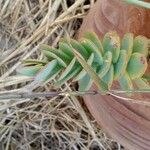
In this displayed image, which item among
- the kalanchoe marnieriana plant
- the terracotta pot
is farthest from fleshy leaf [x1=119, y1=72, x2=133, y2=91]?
the terracotta pot

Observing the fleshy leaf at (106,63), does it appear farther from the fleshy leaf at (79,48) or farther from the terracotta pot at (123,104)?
the terracotta pot at (123,104)

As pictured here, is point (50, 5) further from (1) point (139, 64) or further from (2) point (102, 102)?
(1) point (139, 64)

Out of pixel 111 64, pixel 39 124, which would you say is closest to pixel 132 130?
pixel 111 64

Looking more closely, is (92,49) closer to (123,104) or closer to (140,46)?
(140,46)

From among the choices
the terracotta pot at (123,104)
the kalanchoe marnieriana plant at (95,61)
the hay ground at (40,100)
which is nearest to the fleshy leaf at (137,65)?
the kalanchoe marnieriana plant at (95,61)

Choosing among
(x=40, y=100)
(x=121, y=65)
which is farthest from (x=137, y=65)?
(x=40, y=100)

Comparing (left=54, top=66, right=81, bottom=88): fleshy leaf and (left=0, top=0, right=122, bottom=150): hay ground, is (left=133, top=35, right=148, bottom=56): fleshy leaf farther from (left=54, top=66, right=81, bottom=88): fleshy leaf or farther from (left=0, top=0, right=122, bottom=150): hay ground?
(left=0, top=0, right=122, bottom=150): hay ground

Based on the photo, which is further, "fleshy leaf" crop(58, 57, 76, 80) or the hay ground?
the hay ground
